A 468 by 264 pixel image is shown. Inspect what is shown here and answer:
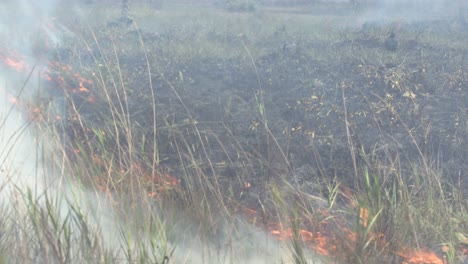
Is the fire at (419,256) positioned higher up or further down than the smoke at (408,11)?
further down

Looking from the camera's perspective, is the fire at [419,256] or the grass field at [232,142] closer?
the grass field at [232,142]

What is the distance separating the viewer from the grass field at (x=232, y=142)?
7.29 ft

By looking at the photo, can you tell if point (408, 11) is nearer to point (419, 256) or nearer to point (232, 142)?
point (232, 142)

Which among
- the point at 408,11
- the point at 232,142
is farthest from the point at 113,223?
the point at 408,11

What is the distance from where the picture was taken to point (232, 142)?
13.4 ft

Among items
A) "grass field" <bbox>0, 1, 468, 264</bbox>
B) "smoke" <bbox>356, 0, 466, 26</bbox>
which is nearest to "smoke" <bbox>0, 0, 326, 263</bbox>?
"grass field" <bbox>0, 1, 468, 264</bbox>

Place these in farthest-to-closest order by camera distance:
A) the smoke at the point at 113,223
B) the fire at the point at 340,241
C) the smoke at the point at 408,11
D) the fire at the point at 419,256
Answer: the smoke at the point at 408,11 → the fire at the point at 419,256 → the fire at the point at 340,241 → the smoke at the point at 113,223

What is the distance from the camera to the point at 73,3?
14359 millimetres

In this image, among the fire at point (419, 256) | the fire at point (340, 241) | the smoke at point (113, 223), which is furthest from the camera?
the fire at point (419, 256)

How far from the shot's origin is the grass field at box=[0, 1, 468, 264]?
2.22m

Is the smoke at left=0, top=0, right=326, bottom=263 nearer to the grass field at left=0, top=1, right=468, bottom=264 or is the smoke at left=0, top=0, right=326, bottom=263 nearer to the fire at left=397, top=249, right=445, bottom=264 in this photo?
the grass field at left=0, top=1, right=468, bottom=264

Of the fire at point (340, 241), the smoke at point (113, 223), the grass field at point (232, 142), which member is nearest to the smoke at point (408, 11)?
the grass field at point (232, 142)

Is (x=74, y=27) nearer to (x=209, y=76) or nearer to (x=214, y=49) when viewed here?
(x=214, y=49)

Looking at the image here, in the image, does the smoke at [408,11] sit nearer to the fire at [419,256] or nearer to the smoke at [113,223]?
the fire at [419,256]
